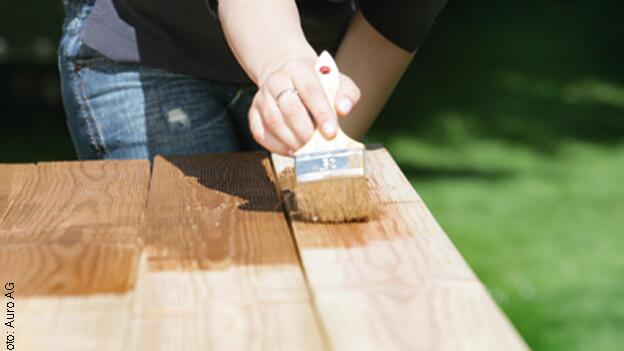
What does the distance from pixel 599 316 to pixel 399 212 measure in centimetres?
296

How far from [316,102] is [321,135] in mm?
56

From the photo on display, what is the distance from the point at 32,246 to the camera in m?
1.54

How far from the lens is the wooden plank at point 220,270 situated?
1191 mm

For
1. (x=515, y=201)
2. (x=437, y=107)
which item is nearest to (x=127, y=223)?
(x=515, y=201)

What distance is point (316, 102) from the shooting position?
160cm

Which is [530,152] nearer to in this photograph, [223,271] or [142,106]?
[142,106]

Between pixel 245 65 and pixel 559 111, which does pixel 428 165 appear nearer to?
pixel 559 111

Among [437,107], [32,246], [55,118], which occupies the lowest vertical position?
[55,118]

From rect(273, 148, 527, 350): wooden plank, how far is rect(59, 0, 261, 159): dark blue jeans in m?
0.65

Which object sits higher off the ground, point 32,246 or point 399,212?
point 399,212

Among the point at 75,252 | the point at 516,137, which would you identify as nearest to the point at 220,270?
the point at 75,252

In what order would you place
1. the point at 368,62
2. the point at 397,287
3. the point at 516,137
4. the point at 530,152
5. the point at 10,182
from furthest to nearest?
the point at 516,137, the point at 530,152, the point at 368,62, the point at 10,182, the point at 397,287

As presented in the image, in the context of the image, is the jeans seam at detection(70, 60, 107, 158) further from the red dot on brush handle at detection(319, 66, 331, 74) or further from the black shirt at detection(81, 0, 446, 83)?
the red dot on brush handle at detection(319, 66, 331, 74)

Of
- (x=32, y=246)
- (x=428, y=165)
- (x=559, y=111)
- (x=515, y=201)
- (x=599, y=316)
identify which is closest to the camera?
(x=32, y=246)
